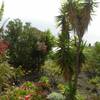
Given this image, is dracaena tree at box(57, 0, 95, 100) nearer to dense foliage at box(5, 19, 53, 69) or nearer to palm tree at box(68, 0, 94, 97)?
palm tree at box(68, 0, 94, 97)

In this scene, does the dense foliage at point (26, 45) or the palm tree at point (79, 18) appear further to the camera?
the dense foliage at point (26, 45)

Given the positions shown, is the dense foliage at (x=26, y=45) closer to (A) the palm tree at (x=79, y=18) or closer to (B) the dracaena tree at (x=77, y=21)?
(B) the dracaena tree at (x=77, y=21)

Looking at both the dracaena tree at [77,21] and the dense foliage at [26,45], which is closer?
the dracaena tree at [77,21]

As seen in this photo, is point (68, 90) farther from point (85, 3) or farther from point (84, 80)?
point (84, 80)

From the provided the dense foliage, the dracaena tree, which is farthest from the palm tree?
the dense foliage

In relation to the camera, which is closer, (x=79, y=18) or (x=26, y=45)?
(x=79, y=18)

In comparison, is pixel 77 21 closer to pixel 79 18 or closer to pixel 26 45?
pixel 79 18

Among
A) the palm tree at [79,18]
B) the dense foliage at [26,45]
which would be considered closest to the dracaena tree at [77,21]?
the palm tree at [79,18]

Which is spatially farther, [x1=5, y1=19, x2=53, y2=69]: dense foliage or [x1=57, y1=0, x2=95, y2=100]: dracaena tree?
[x1=5, y1=19, x2=53, y2=69]: dense foliage

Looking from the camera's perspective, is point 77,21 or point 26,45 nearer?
point 77,21

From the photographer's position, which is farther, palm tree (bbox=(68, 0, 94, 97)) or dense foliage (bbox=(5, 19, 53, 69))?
dense foliage (bbox=(5, 19, 53, 69))

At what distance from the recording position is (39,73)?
143 ft

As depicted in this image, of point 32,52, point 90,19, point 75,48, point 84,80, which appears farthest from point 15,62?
point 90,19

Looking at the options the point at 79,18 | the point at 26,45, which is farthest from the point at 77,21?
the point at 26,45
